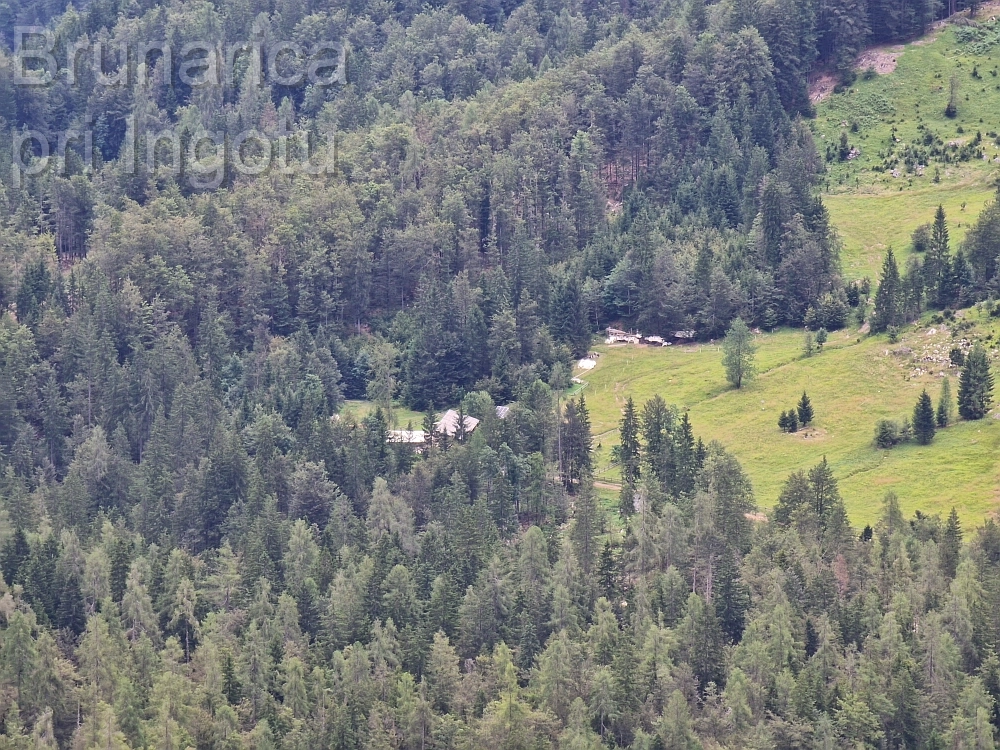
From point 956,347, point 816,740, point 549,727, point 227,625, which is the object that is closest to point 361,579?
point 227,625

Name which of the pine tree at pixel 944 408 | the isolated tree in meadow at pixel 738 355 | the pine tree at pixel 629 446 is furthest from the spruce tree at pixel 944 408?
the pine tree at pixel 629 446

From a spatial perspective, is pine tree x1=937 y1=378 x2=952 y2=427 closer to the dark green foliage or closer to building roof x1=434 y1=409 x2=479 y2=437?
the dark green foliage

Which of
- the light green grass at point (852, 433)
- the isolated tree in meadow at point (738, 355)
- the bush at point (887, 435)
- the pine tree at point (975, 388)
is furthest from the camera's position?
the isolated tree in meadow at point (738, 355)

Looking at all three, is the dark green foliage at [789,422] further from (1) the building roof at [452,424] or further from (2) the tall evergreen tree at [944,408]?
(1) the building roof at [452,424]

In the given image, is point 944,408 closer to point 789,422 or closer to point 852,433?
point 852,433

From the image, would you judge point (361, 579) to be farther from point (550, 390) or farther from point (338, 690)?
point (550, 390)
